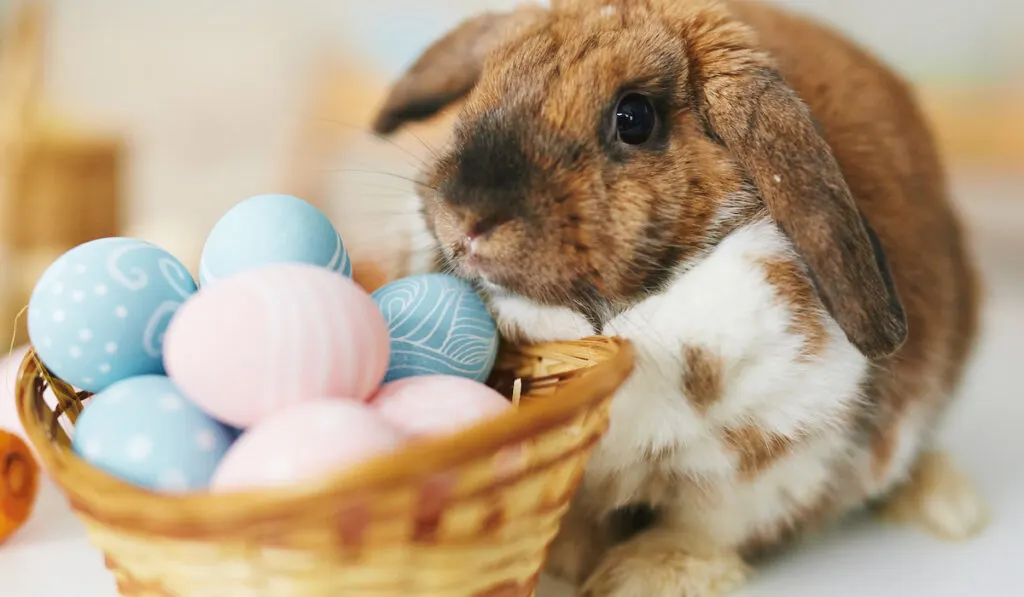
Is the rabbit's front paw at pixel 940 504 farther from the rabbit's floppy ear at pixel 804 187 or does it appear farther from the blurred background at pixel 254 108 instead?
the blurred background at pixel 254 108

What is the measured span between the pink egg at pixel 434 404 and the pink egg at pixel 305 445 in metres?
0.05

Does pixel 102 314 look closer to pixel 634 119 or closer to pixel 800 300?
pixel 634 119

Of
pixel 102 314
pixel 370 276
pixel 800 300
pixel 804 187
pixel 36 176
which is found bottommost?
pixel 36 176

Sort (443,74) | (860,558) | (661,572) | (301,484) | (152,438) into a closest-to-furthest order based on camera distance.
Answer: (301,484) → (152,438) → (661,572) → (860,558) → (443,74)

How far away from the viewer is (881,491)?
4.07 feet

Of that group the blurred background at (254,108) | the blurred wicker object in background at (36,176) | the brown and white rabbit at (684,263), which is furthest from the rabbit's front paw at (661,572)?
the blurred wicker object in background at (36,176)

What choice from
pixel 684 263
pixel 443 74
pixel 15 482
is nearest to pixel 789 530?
pixel 684 263

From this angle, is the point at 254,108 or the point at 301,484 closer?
the point at 301,484

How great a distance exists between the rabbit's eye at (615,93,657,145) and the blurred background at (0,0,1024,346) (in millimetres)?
1196

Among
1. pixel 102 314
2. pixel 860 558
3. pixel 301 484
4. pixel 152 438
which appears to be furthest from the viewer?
pixel 860 558

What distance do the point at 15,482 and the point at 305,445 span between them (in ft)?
2.02

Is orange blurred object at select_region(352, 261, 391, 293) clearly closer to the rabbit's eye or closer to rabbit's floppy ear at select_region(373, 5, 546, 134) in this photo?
rabbit's floppy ear at select_region(373, 5, 546, 134)

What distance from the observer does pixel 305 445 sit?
681mm

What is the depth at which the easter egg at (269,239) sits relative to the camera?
932 mm
